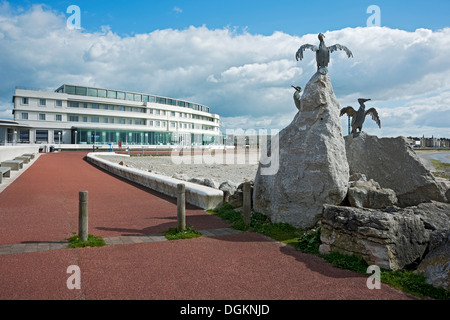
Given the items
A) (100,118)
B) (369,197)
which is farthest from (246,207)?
(100,118)

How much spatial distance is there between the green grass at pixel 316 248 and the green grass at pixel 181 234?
1081mm

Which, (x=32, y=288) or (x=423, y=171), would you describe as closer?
(x=32, y=288)

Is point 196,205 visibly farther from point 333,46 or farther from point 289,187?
point 333,46

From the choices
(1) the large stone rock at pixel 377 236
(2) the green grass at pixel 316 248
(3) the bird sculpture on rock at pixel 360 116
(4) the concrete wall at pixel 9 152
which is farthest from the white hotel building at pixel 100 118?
(1) the large stone rock at pixel 377 236

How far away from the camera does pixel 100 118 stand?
6612cm

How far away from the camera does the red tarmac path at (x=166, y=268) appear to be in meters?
4.11

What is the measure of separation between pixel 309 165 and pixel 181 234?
3203 millimetres

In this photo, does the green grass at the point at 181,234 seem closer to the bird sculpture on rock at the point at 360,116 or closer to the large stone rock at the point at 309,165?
the large stone rock at the point at 309,165

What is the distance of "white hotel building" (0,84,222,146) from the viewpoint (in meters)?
59.1

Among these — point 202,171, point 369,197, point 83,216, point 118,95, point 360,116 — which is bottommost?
point 202,171

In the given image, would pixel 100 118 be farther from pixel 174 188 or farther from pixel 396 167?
pixel 396 167

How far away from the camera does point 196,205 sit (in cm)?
1027
